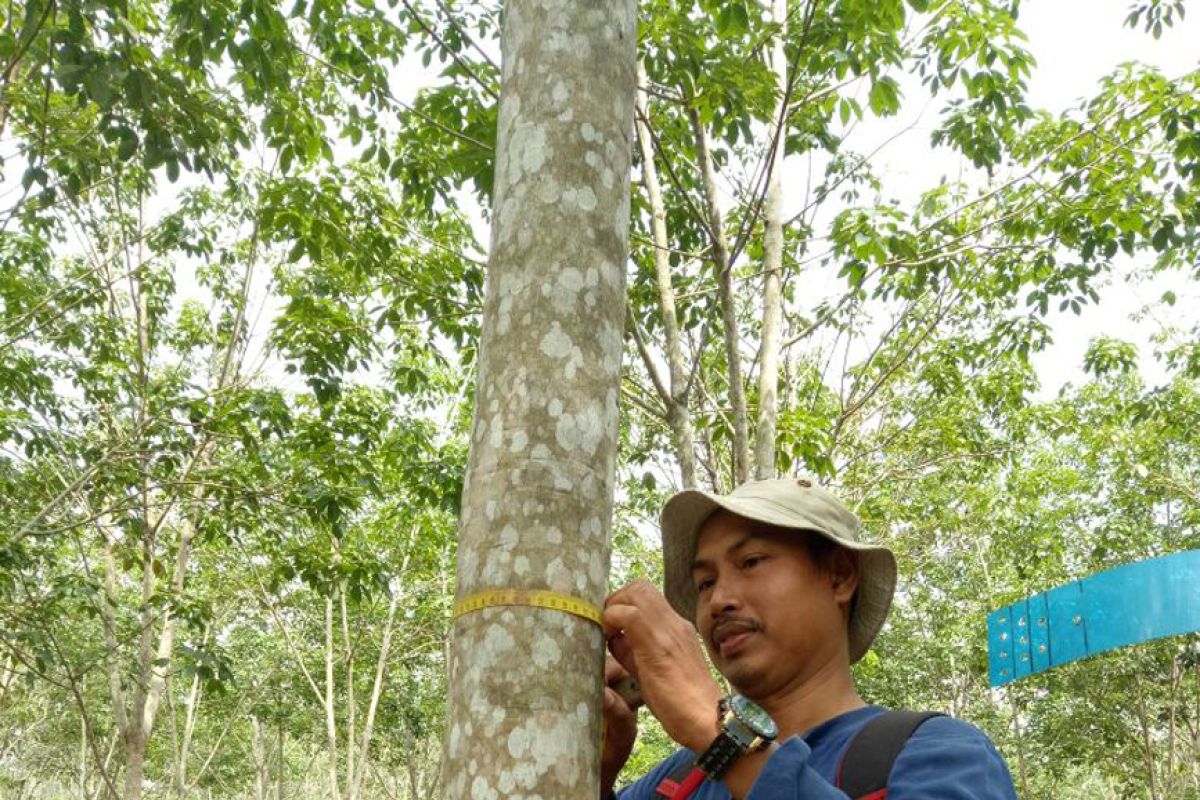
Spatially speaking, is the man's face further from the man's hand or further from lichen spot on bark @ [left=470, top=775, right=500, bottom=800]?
lichen spot on bark @ [left=470, top=775, right=500, bottom=800]

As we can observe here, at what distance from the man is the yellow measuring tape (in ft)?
0.28

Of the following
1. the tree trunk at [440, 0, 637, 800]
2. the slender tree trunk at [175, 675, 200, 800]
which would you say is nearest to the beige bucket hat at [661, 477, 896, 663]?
the tree trunk at [440, 0, 637, 800]

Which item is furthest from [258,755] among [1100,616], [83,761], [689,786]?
[689,786]

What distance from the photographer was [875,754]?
1.46m

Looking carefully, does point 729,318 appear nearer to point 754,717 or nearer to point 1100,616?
point 1100,616

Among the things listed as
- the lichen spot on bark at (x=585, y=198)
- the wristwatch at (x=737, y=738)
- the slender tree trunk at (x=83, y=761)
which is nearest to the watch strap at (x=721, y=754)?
the wristwatch at (x=737, y=738)

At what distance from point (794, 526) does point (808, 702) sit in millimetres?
294

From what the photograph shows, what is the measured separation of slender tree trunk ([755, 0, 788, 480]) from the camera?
566cm

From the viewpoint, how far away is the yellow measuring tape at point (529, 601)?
1414 mm

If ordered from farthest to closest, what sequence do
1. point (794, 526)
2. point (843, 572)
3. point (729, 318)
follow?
point (729, 318) < point (843, 572) < point (794, 526)

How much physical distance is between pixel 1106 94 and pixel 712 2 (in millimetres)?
2922

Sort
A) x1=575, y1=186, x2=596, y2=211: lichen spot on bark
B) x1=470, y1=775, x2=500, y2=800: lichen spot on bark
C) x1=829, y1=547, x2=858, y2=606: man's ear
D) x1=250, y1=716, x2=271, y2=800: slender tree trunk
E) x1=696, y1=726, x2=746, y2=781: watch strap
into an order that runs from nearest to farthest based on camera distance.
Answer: x1=470, y1=775, x2=500, y2=800: lichen spot on bark → x1=696, y1=726, x2=746, y2=781: watch strap → x1=575, y1=186, x2=596, y2=211: lichen spot on bark → x1=829, y1=547, x2=858, y2=606: man's ear → x1=250, y1=716, x2=271, y2=800: slender tree trunk

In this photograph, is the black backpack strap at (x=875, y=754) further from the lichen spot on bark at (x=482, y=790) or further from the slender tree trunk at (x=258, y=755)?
the slender tree trunk at (x=258, y=755)

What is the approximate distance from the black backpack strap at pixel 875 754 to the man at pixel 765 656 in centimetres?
1
